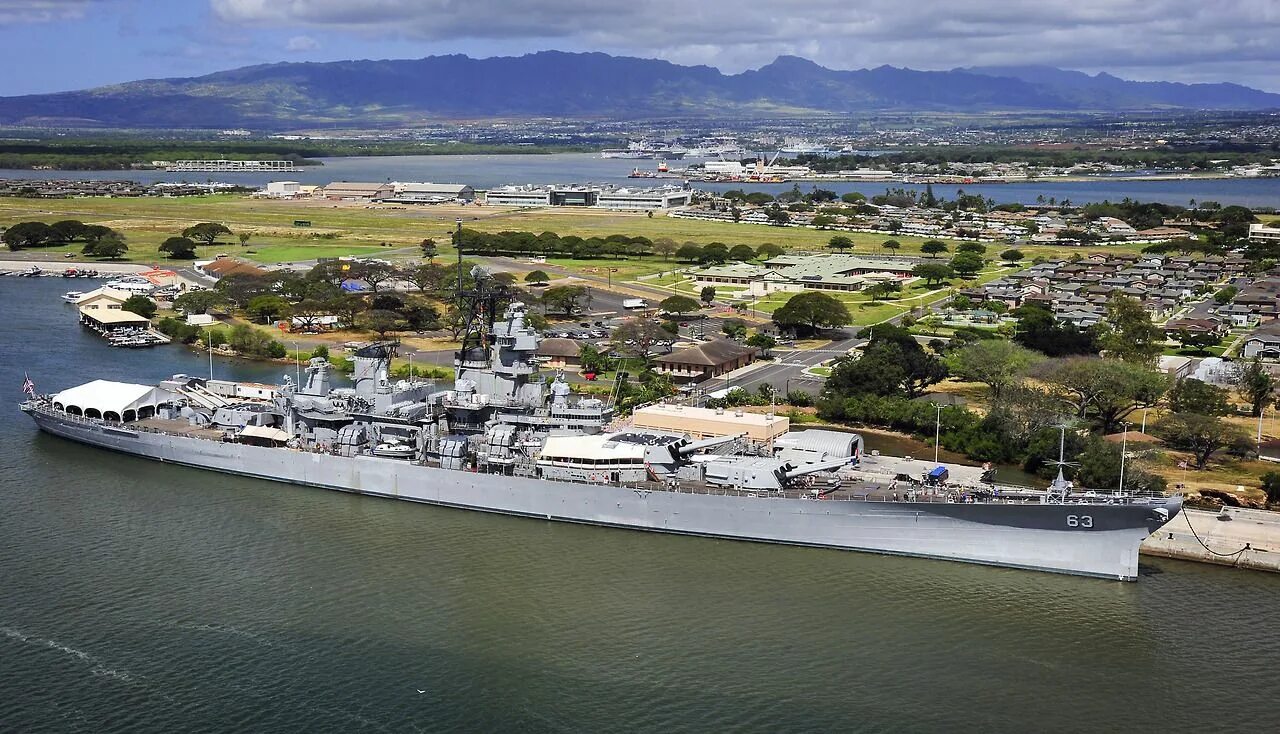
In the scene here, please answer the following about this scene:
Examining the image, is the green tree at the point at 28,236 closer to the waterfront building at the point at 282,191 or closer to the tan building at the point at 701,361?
the waterfront building at the point at 282,191

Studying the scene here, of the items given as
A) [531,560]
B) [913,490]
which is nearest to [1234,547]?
[913,490]

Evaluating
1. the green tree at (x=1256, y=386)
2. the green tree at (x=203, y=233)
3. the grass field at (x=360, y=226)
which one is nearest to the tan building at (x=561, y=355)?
the green tree at (x=1256, y=386)

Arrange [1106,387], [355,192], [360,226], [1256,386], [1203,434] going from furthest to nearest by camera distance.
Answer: [355,192]
[360,226]
[1256,386]
[1106,387]
[1203,434]

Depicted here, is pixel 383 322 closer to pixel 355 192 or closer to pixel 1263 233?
pixel 1263 233

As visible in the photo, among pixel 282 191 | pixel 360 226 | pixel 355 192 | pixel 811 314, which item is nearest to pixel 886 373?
pixel 811 314

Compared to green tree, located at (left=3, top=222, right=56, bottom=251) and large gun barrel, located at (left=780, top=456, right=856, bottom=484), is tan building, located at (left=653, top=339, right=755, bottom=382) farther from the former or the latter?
green tree, located at (left=3, top=222, right=56, bottom=251)

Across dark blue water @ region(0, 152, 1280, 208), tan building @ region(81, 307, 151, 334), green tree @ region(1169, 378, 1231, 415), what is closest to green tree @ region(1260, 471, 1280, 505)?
green tree @ region(1169, 378, 1231, 415)

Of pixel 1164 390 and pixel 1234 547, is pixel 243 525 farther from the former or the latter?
pixel 1164 390
